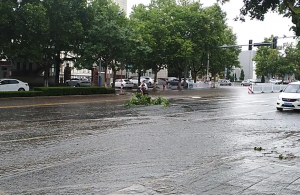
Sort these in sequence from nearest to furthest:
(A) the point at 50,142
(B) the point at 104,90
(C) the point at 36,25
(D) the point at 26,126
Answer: (A) the point at 50,142 → (D) the point at 26,126 → (C) the point at 36,25 → (B) the point at 104,90

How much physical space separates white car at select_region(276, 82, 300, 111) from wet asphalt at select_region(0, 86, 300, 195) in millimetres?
6803

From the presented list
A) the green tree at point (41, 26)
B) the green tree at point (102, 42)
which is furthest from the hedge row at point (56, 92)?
the green tree at point (41, 26)

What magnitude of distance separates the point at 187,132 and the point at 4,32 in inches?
983

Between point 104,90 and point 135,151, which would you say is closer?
point 135,151

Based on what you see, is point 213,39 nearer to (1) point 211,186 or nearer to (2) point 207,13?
(2) point 207,13

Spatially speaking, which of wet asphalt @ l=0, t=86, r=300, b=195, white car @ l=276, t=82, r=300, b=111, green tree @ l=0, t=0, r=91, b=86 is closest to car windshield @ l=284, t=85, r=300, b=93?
white car @ l=276, t=82, r=300, b=111

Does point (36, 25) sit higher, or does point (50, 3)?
point (50, 3)

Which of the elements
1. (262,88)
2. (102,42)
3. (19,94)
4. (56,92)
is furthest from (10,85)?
(262,88)

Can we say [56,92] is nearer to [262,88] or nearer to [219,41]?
[262,88]

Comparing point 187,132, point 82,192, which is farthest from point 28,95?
point 82,192

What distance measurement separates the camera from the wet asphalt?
18.6 feet

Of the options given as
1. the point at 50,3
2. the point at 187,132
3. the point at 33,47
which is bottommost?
the point at 187,132

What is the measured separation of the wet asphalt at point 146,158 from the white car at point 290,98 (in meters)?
6.80

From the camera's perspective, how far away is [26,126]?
12.5 m
